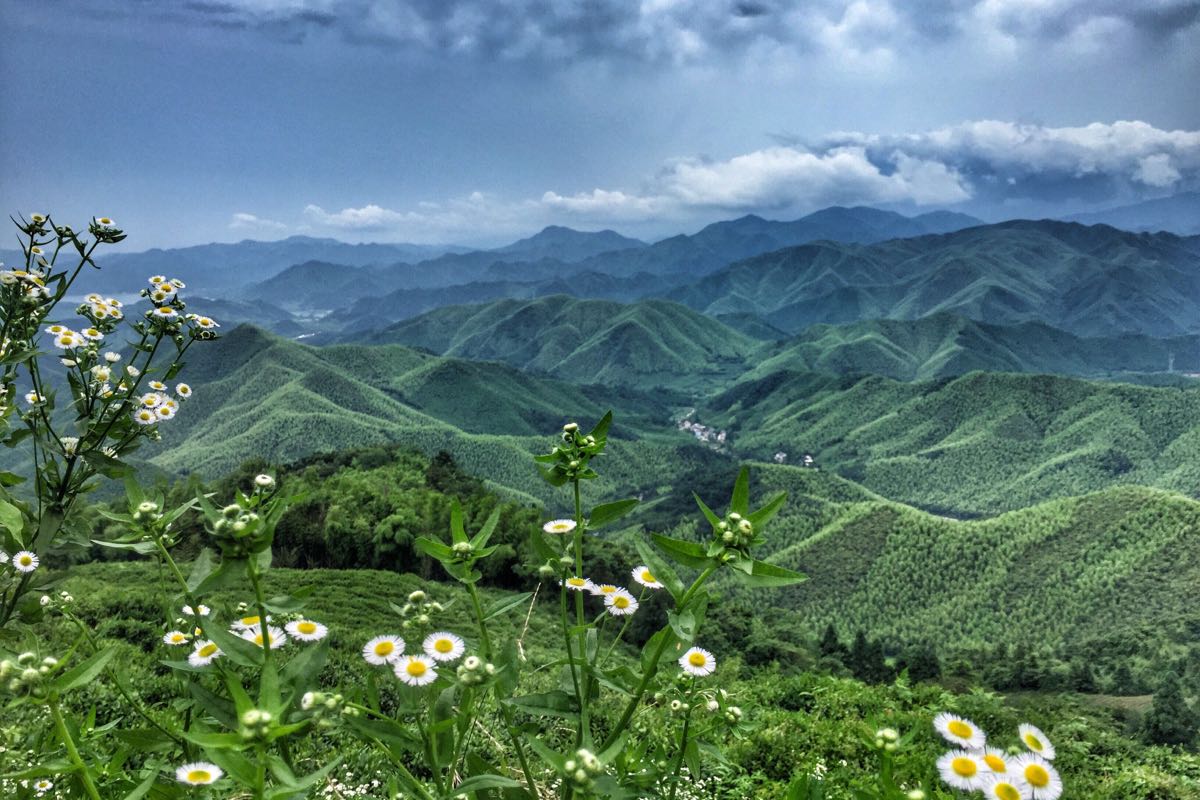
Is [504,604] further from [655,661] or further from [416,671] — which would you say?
[655,661]

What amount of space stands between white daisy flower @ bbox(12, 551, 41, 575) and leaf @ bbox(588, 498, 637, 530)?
2.80m

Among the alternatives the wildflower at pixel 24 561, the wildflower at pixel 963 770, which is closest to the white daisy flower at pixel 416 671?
the wildflower at pixel 963 770

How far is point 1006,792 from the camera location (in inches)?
67.0

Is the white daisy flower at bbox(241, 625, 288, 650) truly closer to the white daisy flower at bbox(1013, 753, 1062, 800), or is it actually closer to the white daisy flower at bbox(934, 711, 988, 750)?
the white daisy flower at bbox(934, 711, 988, 750)

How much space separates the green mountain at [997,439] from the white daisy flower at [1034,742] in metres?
148

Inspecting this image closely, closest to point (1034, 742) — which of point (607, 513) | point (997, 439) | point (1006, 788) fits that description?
point (1006, 788)

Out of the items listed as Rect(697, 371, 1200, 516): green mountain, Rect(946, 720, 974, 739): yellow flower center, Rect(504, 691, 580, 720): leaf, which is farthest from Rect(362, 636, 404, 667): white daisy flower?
Rect(697, 371, 1200, 516): green mountain

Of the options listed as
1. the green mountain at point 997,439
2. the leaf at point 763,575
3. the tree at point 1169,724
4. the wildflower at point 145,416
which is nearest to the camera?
the leaf at point 763,575

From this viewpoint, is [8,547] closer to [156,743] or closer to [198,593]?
[156,743]

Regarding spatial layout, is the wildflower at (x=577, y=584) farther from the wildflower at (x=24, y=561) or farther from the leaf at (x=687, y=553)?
A: the wildflower at (x=24, y=561)

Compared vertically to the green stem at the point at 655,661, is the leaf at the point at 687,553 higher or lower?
higher

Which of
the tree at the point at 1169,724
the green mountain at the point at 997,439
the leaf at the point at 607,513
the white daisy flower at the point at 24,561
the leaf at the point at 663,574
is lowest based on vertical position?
the green mountain at the point at 997,439

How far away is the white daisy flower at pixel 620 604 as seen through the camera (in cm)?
261

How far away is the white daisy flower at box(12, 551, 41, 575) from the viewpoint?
2.92 metres
